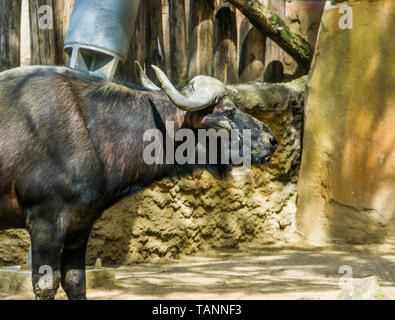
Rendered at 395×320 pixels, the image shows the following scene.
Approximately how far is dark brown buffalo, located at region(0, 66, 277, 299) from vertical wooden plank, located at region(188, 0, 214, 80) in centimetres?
293

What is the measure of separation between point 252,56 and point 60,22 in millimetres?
2812

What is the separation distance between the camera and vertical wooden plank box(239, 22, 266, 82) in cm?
882

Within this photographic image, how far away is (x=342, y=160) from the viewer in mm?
8008

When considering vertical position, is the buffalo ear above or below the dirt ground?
above

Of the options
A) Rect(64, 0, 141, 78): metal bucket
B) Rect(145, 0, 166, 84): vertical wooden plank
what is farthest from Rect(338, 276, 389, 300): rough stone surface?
Rect(145, 0, 166, 84): vertical wooden plank

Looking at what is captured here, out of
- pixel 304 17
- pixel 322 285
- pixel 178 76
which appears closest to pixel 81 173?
pixel 322 285

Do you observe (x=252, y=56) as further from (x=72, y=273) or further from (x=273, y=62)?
(x=72, y=273)

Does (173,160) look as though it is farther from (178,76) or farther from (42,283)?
(178,76)

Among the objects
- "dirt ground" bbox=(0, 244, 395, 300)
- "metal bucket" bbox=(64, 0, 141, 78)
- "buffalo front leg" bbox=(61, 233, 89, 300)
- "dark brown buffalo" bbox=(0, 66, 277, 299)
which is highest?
"metal bucket" bbox=(64, 0, 141, 78)

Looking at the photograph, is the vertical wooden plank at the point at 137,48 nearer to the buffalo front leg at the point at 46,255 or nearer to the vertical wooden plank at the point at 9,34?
the vertical wooden plank at the point at 9,34

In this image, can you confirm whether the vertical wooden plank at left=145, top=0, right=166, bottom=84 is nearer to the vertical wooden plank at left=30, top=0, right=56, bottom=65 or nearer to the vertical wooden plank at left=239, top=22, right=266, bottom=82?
the vertical wooden plank at left=30, top=0, right=56, bottom=65

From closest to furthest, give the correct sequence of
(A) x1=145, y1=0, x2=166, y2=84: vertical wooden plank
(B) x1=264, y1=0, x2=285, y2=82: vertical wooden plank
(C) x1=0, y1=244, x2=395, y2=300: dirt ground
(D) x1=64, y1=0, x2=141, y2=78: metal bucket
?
(C) x1=0, y1=244, x2=395, y2=300: dirt ground → (D) x1=64, y1=0, x2=141, y2=78: metal bucket → (A) x1=145, y1=0, x2=166, y2=84: vertical wooden plank → (B) x1=264, y1=0, x2=285, y2=82: vertical wooden plank

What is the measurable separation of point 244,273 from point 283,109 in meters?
2.59

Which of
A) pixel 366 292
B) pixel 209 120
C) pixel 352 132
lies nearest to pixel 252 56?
pixel 352 132
